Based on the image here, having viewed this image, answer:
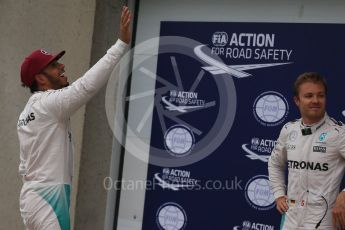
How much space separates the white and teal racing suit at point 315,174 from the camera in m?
4.12

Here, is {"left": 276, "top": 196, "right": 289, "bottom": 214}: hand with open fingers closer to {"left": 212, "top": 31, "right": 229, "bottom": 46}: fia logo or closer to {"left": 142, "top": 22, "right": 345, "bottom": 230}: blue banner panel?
{"left": 142, "top": 22, "right": 345, "bottom": 230}: blue banner panel

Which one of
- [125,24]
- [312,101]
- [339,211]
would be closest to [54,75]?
[125,24]

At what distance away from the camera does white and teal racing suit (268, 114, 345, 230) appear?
13.5 feet

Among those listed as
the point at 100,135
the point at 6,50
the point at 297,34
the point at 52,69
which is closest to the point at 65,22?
the point at 6,50

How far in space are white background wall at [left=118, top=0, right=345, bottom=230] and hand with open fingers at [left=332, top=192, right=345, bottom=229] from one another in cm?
192

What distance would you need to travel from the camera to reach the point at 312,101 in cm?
420

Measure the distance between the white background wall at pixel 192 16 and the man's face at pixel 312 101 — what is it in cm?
136

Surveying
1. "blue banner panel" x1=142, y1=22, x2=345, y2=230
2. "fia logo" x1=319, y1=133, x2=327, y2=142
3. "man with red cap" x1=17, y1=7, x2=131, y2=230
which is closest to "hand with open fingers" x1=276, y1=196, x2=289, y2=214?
"fia logo" x1=319, y1=133, x2=327, y2=142

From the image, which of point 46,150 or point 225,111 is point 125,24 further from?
point 225,111

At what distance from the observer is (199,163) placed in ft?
19.6

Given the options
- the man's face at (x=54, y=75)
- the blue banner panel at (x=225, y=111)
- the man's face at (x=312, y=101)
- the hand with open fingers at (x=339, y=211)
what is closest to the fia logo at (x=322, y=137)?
the man's face at (x=312, y=101)

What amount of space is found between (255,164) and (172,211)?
0.95 metres

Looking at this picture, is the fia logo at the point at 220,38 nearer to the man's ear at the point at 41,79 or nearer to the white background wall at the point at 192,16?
the white background wall at the point at 192,16

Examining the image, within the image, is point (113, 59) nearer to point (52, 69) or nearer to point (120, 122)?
point (52, 69)
